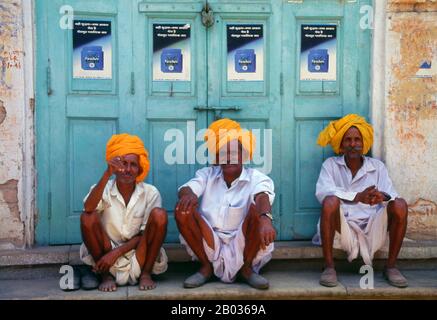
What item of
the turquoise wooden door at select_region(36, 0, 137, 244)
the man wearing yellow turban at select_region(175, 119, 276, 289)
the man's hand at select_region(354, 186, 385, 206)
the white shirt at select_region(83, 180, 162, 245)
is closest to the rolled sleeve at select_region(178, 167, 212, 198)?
the man wearing yellow turban at select_region(175, 119, 276, 289)

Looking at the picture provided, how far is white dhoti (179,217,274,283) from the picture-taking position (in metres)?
4.39

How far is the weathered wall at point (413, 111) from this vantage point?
4.98 m

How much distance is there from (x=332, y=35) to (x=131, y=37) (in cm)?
167

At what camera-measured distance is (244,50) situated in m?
5.02

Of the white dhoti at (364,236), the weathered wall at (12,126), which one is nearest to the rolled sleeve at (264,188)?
the white dhoti at (364,236)

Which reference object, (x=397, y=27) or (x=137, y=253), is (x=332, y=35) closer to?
(x=397, y=27)

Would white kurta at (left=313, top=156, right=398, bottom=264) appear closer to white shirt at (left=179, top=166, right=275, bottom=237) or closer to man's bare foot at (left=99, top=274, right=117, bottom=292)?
white shirt at (left=179, top=166, right=275, bottom=237)

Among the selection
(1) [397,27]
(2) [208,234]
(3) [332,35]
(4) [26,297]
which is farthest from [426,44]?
(4) [26,297]

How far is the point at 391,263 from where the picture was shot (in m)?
4.55

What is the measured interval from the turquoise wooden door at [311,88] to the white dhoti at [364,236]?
0.53 meters

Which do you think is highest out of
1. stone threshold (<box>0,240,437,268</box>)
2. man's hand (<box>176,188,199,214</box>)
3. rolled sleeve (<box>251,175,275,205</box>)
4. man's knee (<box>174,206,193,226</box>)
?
rolled sleeve (<box>251,175,275,205</box>)

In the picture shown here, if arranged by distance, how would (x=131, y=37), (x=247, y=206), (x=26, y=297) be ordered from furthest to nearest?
1. (x=131, y=37)
2. (x=247, y=206)
3. (x=26, y=297)

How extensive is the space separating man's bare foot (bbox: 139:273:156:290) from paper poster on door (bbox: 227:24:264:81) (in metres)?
1.77

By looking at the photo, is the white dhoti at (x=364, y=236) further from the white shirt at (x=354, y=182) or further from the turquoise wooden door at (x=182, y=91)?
the turquoise wooden door at (x=182, y=91)
